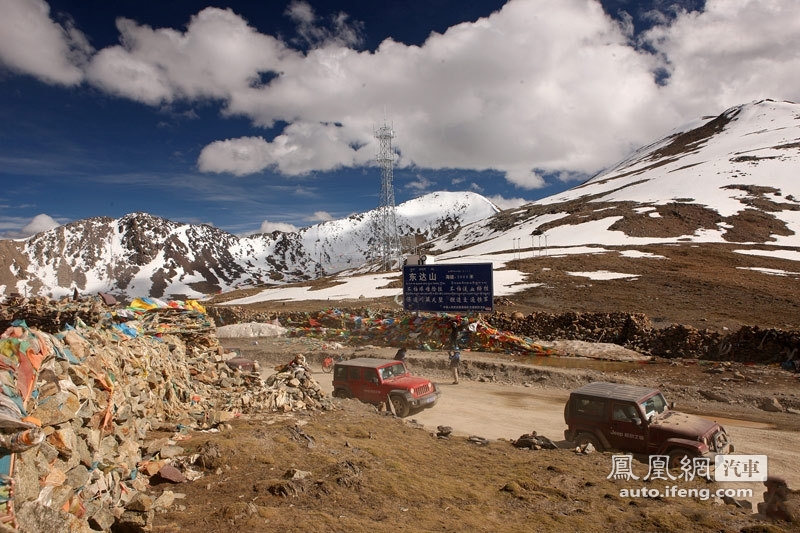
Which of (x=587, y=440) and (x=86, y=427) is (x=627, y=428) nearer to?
(x=587, y=440)

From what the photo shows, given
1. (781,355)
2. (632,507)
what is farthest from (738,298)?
→ (632,507)

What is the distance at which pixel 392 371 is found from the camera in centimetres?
1614

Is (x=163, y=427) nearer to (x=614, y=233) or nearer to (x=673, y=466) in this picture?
(x=673, y=466)

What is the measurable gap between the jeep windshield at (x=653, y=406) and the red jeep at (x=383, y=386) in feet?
23.4

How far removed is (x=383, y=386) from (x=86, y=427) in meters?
9.86

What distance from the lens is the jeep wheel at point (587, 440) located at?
10886 mm

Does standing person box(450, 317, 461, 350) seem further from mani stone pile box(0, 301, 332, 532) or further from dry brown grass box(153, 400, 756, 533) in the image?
mani stone pile box(0, 301, 332, 532)

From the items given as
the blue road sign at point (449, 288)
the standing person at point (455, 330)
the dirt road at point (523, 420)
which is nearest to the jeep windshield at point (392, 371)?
the dirt road at point (523, 420)

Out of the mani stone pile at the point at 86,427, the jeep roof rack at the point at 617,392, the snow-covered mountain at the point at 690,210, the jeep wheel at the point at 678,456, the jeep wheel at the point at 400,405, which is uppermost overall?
the snow-covered mountain at the point at 690,210

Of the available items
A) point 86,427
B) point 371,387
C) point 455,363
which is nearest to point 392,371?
point 371,387

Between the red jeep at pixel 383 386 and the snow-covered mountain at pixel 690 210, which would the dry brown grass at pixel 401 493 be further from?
the snow-covered mountain at pixel 690 210

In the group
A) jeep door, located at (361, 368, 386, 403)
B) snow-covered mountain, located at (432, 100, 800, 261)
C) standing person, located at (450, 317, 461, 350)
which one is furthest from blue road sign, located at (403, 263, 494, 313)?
snow-covered mountain, located at (432, 100, 800, 261)

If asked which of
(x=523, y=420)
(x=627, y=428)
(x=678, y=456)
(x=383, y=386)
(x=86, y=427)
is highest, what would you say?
(x=86, y=427)

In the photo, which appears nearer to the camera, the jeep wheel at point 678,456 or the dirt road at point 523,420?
the jeep wheel at point 678,456
